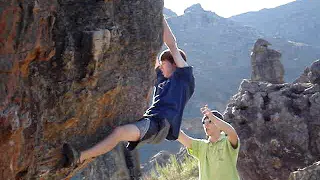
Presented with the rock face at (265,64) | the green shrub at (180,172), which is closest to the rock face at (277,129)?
the green shrub at (180,172)

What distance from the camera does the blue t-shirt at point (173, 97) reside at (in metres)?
5.18

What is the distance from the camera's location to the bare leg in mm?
4527

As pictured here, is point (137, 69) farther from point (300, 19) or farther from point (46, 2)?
point (300, 19)

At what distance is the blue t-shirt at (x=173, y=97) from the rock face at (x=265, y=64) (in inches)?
589

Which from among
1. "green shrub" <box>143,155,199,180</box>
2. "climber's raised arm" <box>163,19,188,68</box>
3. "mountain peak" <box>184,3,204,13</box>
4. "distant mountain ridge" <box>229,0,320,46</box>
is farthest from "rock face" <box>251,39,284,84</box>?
"mountain peak" <box>184,3,204,13</box>

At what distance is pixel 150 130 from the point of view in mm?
4922

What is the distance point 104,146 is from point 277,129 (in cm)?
620

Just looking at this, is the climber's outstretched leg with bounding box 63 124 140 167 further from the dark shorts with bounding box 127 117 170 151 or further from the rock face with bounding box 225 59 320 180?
the rock face with bounding box 225 59 320 180

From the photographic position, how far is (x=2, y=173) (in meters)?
3.63

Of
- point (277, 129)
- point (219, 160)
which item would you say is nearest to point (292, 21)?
point (277, 129)

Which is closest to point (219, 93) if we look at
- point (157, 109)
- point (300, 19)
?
point (300, 19)

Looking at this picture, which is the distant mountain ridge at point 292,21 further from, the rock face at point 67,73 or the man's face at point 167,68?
the rock face at point 67,73

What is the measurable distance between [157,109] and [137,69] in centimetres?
55

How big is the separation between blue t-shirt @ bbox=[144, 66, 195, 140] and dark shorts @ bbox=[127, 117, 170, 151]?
88 mm
